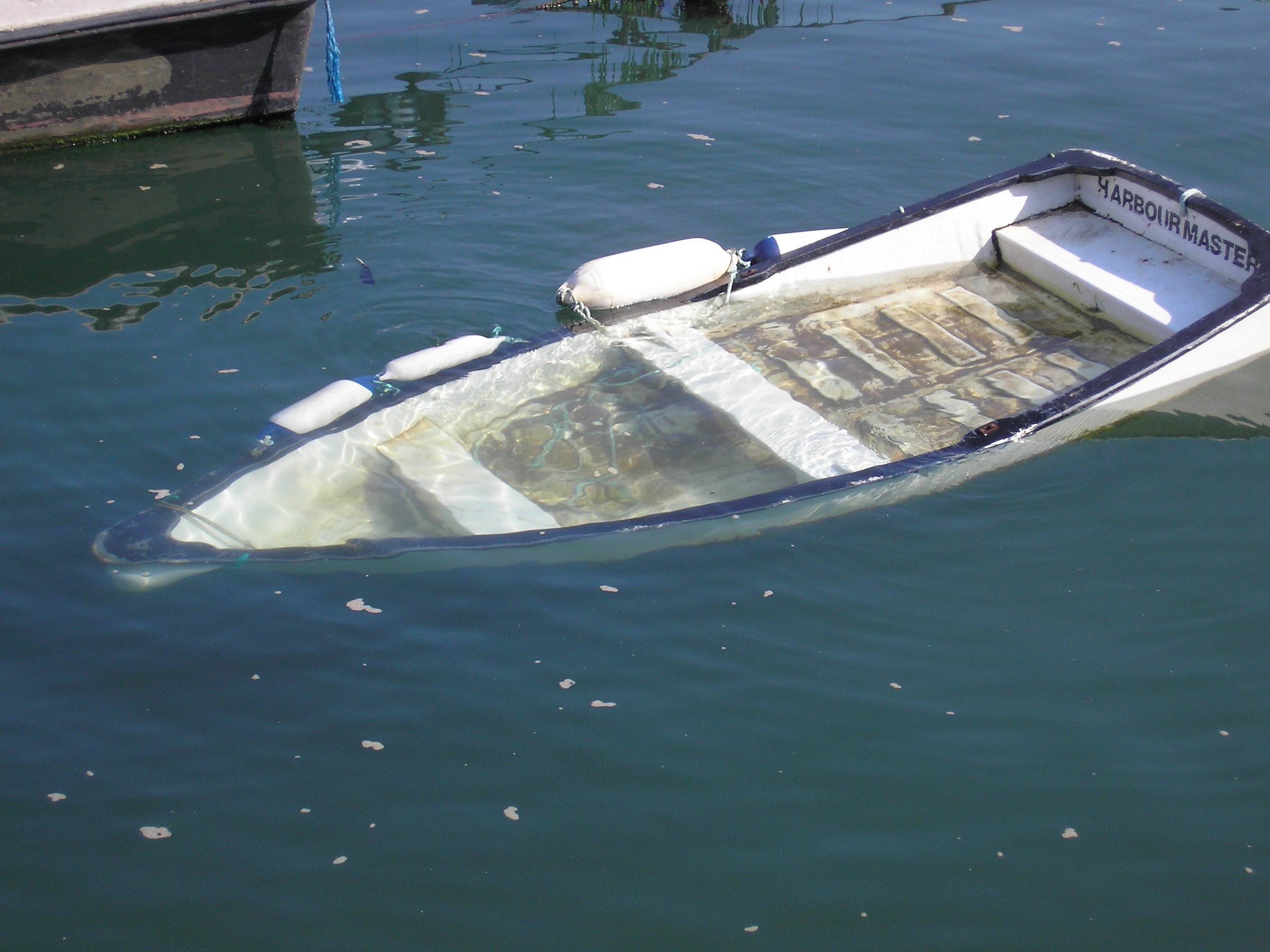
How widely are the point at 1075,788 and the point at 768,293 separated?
142 inches

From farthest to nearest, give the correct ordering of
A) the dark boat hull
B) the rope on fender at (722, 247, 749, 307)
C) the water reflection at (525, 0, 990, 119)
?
the water reflection at (525, 0, 990, 119), the dark boat hull, the rope on fender at (722, 247, 749, 307)

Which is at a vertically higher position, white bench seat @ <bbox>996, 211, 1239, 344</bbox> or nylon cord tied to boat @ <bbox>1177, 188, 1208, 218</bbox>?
nylon cord tied to boat @ <bbox>1177, 188, 1208, 218</bbox>

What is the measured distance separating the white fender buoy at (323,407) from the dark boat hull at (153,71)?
5.04m

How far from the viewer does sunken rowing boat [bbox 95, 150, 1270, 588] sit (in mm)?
4812

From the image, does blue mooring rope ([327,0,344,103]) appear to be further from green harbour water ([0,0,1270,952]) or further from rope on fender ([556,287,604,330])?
rope on fender ([556,287,604,330])

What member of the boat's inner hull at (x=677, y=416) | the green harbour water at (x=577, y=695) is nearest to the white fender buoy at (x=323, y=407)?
the boat's inner hull at (x=677, y=416)

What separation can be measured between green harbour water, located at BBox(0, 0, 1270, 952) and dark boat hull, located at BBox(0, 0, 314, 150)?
1719 mm

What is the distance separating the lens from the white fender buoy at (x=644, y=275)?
628cm

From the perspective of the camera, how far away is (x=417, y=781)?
3963 millimetres

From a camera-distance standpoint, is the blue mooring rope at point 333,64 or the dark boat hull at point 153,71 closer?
the dark boat hull at point 153,71

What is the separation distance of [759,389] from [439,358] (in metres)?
1.72

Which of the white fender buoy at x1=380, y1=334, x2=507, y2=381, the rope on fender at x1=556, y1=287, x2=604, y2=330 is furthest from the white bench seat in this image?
the white fender buoy at x1=380, y1=334, x2=507, y2=381

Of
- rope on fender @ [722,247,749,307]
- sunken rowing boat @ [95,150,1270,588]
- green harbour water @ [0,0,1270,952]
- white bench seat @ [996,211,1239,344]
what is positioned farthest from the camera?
rope on fender @ [722,247,749,307]

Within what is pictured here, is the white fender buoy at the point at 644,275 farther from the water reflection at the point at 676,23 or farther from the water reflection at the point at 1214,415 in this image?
the water reflection at the point at 676,23
